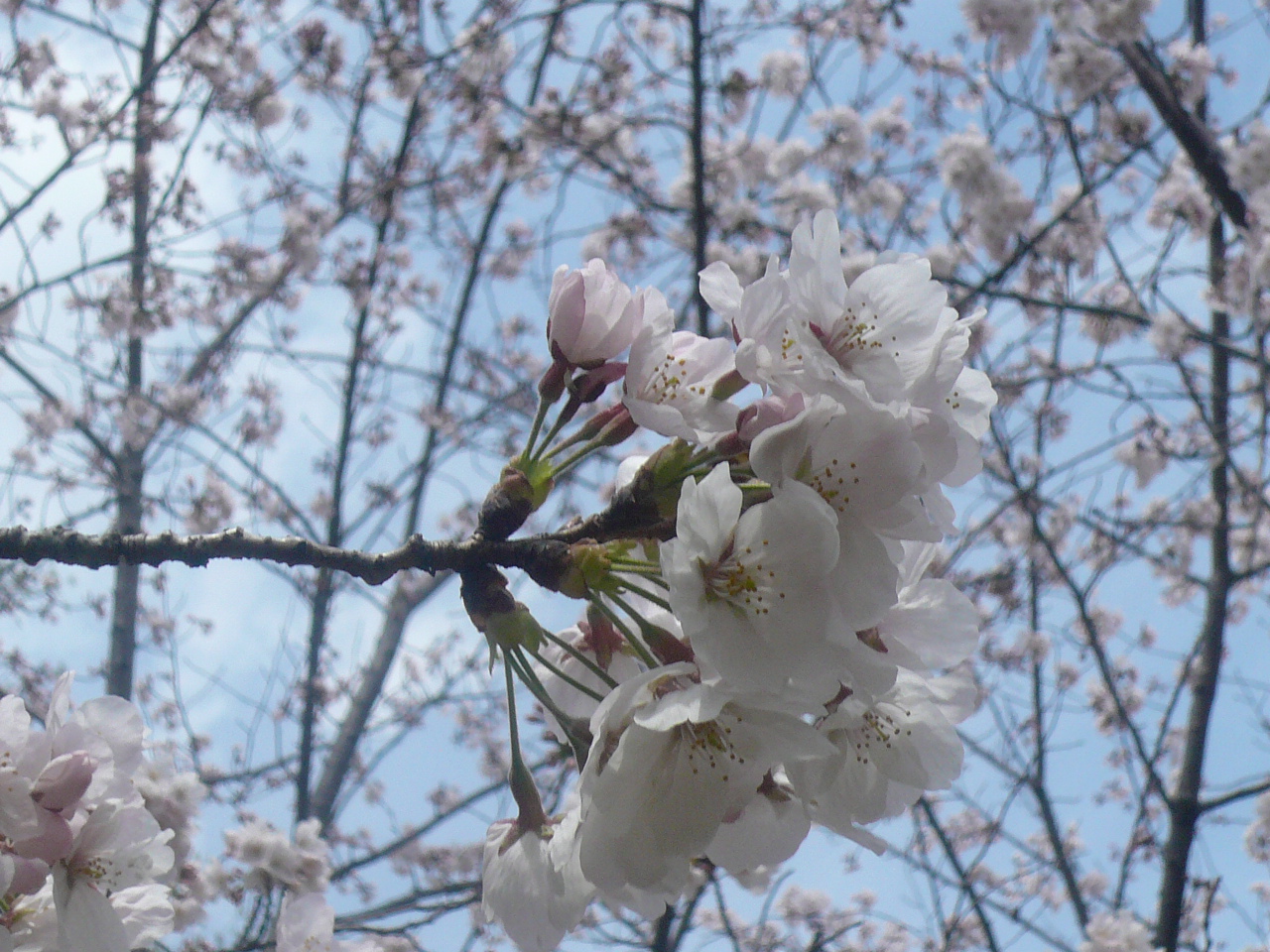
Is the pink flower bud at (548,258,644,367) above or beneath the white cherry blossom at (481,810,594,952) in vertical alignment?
above

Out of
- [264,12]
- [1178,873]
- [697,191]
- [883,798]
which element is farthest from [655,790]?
[264,12]

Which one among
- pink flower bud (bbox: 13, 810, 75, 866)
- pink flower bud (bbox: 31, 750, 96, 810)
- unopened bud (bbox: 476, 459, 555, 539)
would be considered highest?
unopened bud (bbox: 476, 459, 555, 539)

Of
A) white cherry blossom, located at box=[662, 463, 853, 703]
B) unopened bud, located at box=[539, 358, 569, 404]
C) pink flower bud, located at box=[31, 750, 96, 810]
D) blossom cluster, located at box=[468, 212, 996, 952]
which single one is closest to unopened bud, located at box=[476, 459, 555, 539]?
blossom cluster, located at box=[468, 212, 996, 952]

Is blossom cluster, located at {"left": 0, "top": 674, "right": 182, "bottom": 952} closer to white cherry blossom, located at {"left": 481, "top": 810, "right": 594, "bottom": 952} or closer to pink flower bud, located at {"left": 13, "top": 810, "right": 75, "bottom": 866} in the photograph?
pink flower bud, located at {"left": 13, "top": 810, "right": 75, "bottom": 866}

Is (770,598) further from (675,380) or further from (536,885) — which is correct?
(536,885)

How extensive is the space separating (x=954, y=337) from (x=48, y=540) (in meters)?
0.97

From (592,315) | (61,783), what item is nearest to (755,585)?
(592,315)

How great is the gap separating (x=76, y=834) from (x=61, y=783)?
0.10m

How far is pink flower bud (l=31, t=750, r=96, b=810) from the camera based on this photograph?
1106 millimetres

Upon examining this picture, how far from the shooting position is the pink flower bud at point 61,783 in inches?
43.6

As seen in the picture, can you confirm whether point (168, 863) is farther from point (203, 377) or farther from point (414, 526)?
point (203, 377)

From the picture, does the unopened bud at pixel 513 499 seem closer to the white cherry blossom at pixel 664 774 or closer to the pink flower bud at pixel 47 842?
the white cherry blossom at pixel 664 774

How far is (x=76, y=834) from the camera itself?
117 centimetres

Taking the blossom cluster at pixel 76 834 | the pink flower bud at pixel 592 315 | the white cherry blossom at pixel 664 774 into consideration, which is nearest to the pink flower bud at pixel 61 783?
the blossom cluster at pixel 76 834
